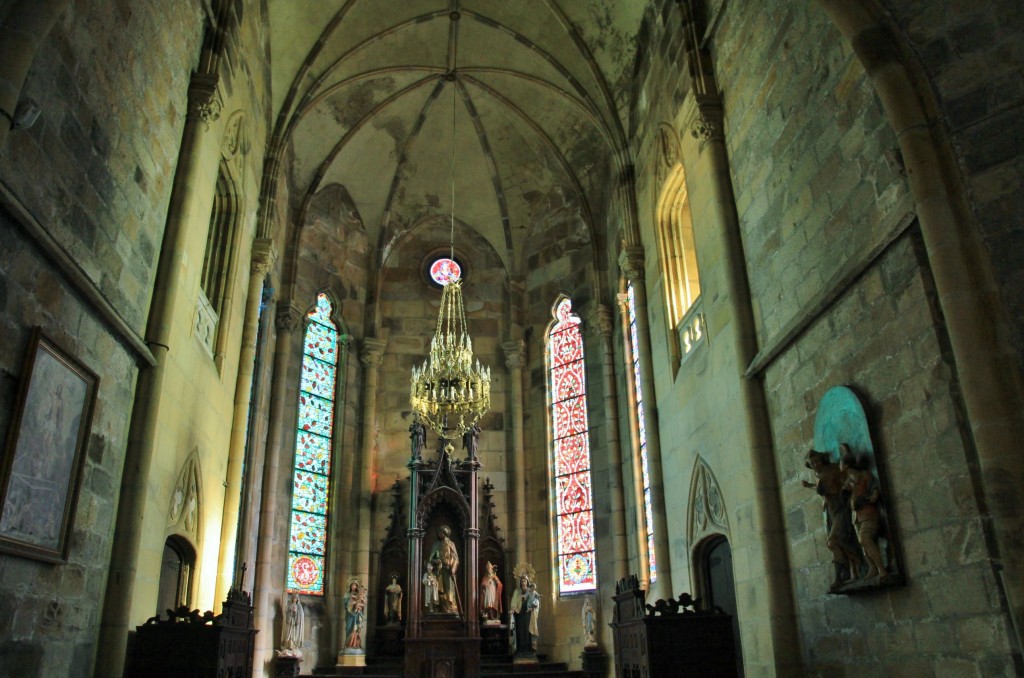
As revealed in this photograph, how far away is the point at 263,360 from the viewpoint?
1437cm

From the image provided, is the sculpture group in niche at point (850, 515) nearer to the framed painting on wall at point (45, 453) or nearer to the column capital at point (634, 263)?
the framed painting on wall at point (45, 453)

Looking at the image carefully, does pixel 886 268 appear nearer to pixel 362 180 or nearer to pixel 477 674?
pixel 477 674

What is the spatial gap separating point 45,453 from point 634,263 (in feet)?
30.7

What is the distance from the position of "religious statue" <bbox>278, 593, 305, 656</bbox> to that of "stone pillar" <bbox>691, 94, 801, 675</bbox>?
319 inches

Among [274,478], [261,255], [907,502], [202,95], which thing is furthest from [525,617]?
[202,95]

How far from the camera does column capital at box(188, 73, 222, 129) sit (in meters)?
9.80

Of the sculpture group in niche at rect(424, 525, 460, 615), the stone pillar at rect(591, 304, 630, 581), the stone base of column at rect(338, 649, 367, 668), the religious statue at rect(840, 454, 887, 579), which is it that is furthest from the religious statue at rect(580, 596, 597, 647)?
the religious statue at rect(840, 454, 887, 579)

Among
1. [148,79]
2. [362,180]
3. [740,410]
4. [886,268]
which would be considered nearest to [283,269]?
[362,180]

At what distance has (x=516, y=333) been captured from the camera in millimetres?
17297

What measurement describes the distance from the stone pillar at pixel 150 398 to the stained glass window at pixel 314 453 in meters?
6.02

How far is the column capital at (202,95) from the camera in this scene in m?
9.80

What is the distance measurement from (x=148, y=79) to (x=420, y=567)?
30.7ft

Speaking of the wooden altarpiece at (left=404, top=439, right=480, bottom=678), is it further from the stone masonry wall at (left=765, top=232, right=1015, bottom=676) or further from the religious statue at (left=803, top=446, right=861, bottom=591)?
the religious statue at (left=803, top=446, right=861, bottom=591)

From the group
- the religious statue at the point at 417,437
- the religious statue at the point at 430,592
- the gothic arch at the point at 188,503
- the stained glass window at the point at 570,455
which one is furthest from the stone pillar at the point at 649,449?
the gothic arch at the point at 188,503
